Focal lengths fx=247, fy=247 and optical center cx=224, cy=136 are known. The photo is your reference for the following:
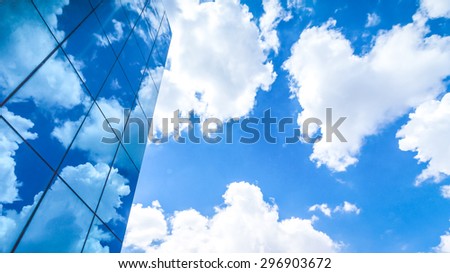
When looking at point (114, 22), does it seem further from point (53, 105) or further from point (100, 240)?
point (100, 240)

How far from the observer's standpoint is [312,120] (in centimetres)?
1399

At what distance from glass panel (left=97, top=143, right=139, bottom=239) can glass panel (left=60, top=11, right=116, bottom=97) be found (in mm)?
2486

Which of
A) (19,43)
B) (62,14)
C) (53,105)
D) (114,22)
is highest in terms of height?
(114,22)

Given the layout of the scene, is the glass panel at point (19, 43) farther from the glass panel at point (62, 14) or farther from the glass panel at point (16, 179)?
the glass panel at point (16, 179)

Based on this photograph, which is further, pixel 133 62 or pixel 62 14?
pixel 133 62

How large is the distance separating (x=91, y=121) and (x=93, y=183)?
1710 millimetres

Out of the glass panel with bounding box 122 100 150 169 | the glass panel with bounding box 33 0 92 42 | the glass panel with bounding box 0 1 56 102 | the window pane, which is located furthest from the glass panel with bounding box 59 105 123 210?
the glass panel with bounding box 33 0 92 42

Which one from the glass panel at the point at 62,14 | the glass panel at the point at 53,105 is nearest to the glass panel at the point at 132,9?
the glass panel at the point at 62,14

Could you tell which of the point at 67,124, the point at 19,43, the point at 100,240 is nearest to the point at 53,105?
the point at 67,124

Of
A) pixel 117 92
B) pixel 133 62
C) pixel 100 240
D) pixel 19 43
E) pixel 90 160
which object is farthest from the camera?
pixel 133 62

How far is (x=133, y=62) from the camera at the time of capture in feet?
32.2

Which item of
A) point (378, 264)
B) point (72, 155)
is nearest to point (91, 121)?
point (72, 155)

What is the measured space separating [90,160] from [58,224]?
1788mm

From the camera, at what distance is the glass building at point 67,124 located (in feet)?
14.5
